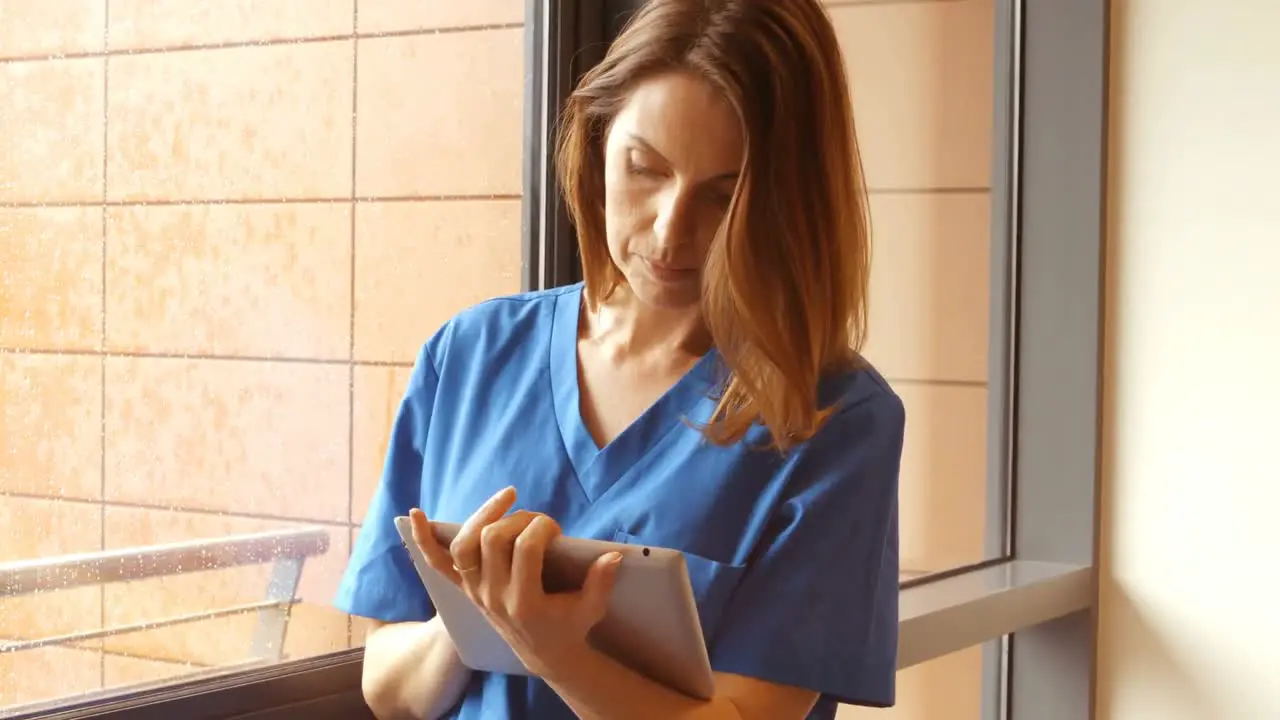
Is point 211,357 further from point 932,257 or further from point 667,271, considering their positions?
point 932,257

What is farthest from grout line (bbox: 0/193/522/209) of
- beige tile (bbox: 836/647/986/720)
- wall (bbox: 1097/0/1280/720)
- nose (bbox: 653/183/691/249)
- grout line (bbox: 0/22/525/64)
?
wall (bbox: 1097/0/1280/720)

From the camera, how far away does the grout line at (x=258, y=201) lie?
1.10m

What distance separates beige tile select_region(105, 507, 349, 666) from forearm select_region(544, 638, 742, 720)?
423mm

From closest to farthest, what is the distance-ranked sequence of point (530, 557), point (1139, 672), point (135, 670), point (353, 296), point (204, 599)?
point (530, 557) → point (135, 670) → point (204, 599) → point (353, 296) → point (1139, 672)

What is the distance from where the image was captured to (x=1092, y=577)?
247cm

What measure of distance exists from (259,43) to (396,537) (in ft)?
1.68

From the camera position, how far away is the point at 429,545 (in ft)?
2.95

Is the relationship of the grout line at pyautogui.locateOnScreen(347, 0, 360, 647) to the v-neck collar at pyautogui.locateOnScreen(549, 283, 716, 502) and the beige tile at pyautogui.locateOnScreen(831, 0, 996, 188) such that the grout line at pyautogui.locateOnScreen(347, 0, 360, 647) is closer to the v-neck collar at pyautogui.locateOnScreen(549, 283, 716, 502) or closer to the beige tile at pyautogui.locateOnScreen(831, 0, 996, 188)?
the v-neck collar at pyautogui.locateOnScreen(549, 283, 716, 502)

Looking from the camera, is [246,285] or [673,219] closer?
[673,219]

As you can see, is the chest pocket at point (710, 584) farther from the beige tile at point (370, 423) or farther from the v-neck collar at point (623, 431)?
the beige tile at point (370, 423)

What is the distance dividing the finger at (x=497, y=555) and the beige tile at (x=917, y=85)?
5.16 feet

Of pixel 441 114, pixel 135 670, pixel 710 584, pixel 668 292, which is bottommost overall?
pixel 135 670

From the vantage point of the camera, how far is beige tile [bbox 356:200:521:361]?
5.02 ft

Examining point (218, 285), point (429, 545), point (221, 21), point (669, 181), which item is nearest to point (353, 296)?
point (218, 285)
